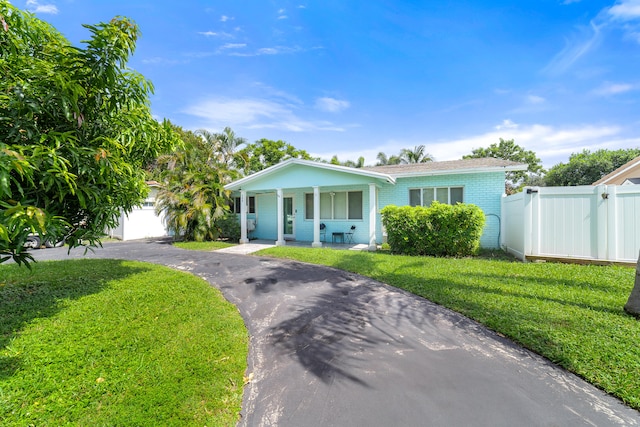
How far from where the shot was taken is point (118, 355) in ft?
10.7

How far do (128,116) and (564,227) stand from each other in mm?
10864

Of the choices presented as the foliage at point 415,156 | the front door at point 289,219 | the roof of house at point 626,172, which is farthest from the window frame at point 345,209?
the foliage at point 415,156

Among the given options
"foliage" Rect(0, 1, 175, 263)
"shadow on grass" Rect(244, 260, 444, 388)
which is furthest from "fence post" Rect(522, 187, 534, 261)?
"foliage" Rect(0, 1, 175, 263)

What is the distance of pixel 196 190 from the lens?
1362 centimetres

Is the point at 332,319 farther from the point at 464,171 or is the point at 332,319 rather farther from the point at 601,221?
the point at 464,171

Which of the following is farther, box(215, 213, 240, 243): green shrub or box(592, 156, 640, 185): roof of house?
box(215, 213, 240, 243): green shrub

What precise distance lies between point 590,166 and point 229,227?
33353 mm

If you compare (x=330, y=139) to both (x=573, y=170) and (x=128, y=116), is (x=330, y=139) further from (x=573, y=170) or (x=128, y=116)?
(x=573, y=170)

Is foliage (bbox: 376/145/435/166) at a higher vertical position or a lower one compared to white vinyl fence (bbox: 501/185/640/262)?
higher

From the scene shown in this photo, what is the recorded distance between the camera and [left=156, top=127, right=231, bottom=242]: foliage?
13.5 metres

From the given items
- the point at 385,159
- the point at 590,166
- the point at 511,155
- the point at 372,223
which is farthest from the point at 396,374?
the point at 511,155

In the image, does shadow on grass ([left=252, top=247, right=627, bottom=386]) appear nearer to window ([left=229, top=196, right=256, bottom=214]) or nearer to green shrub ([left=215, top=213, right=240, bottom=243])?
green shrub ([left=215, top=213, right=240, bottom=243])

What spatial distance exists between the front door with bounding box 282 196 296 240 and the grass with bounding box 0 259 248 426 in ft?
30.0

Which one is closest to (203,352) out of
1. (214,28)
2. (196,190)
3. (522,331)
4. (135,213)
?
(522,331)
